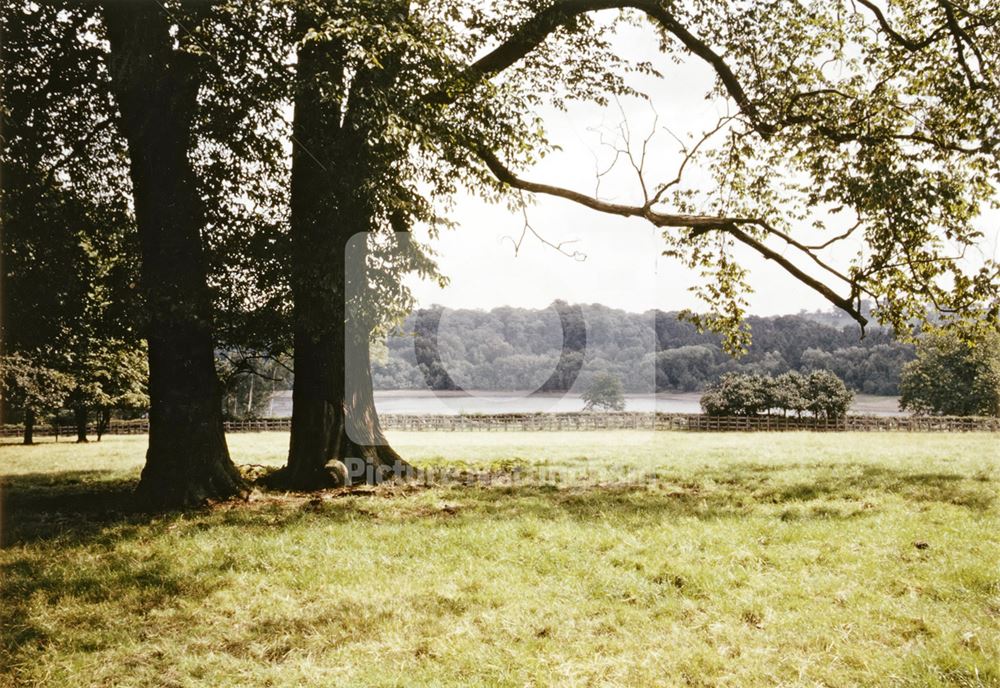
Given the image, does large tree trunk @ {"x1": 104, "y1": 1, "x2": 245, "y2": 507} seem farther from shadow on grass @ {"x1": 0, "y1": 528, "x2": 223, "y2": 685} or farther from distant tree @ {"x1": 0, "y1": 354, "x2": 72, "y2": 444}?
distant tree @ {"x1": 0, "y1": 354, "x2": 72, "y2": 444}

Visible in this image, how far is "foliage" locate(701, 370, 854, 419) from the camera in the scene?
169 feet

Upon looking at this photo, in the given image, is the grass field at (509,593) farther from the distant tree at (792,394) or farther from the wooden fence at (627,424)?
the distant tree at (792,394)

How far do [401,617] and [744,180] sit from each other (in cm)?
1376

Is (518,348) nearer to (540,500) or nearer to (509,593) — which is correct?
(540,500)

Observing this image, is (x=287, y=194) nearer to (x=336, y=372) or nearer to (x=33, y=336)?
(x=336, y=372)

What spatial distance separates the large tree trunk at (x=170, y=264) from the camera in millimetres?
9148

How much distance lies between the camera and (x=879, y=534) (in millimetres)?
7004

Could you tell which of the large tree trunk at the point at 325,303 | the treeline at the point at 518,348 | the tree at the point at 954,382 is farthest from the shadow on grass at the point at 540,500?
the tree at the point at 954,382

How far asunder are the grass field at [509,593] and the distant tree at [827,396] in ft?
157

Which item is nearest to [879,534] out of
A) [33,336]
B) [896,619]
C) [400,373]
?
[896,619]

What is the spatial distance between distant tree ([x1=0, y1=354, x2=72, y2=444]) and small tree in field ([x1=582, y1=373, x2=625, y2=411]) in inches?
1219

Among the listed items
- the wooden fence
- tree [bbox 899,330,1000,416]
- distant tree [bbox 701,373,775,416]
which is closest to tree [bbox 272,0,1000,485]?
the wooden fence

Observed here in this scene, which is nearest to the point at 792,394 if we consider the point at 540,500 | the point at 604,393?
the point at 604,393

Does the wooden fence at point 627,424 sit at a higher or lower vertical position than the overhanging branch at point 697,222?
lower
